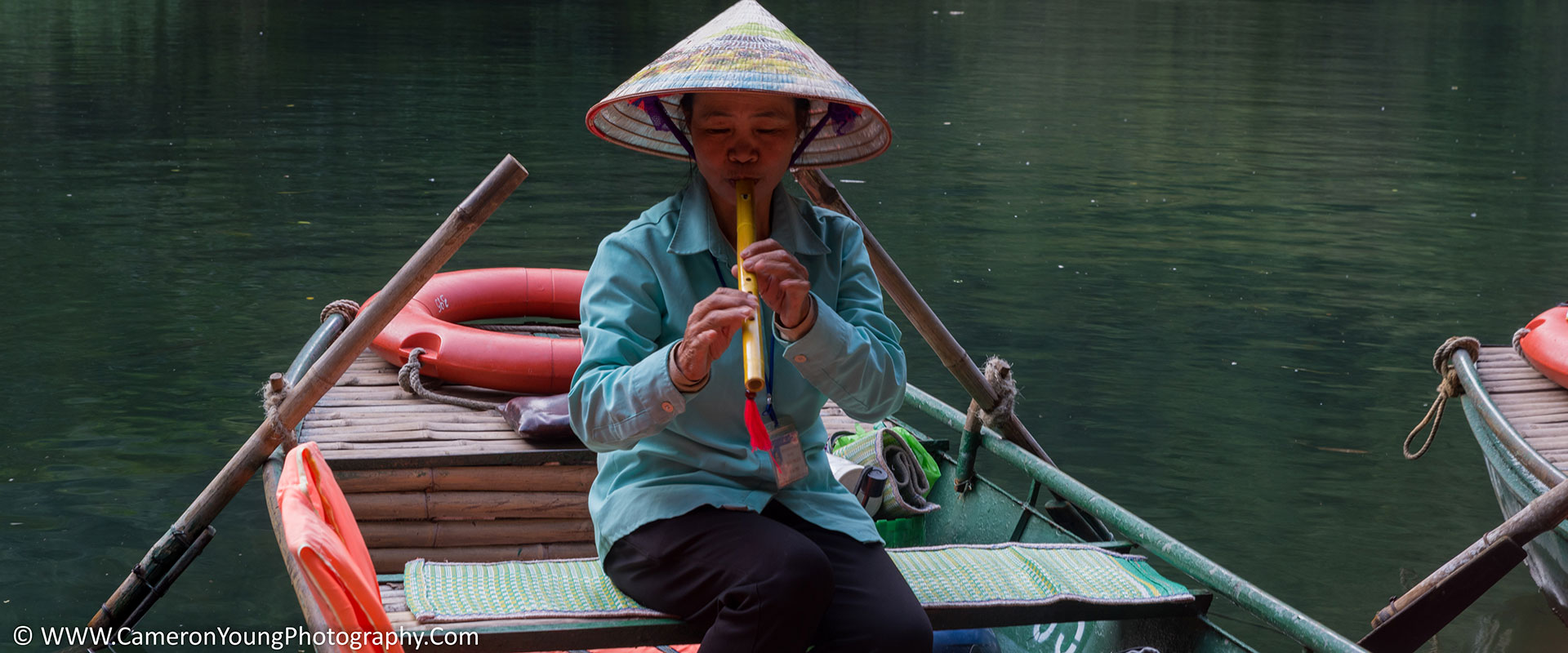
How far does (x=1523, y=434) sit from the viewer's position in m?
4.36

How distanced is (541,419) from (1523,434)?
2.92m

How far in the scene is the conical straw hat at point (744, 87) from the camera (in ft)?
7.52

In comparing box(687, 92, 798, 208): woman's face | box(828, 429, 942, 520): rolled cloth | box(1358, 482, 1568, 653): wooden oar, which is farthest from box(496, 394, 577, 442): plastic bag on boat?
box(1358, 482, 1568, 653): wooden oar

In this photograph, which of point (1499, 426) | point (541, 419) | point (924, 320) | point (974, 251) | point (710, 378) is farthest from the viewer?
point (974, 251)

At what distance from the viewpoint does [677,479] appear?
2350mm

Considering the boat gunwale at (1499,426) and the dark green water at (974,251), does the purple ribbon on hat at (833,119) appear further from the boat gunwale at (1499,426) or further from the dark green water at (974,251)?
the dark green water at (974,251)

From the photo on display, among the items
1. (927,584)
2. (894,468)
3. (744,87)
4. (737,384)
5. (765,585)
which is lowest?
(894,468)

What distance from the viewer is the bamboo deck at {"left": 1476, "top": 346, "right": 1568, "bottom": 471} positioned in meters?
4.32

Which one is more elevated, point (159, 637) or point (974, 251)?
point (974, 251)

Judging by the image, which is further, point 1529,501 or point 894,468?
point 1529,501

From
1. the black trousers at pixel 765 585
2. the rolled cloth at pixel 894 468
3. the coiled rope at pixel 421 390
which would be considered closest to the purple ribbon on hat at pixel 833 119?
the black trousers at pixel 765 585

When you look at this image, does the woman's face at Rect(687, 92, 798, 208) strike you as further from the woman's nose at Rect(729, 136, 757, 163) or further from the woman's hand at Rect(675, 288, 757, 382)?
the woman's hand at Rect(675, 288, 757, 382)

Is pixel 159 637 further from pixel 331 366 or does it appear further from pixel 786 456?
pixel 786 456

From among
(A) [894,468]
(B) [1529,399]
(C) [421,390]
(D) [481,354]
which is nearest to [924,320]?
(A) [894,468]
